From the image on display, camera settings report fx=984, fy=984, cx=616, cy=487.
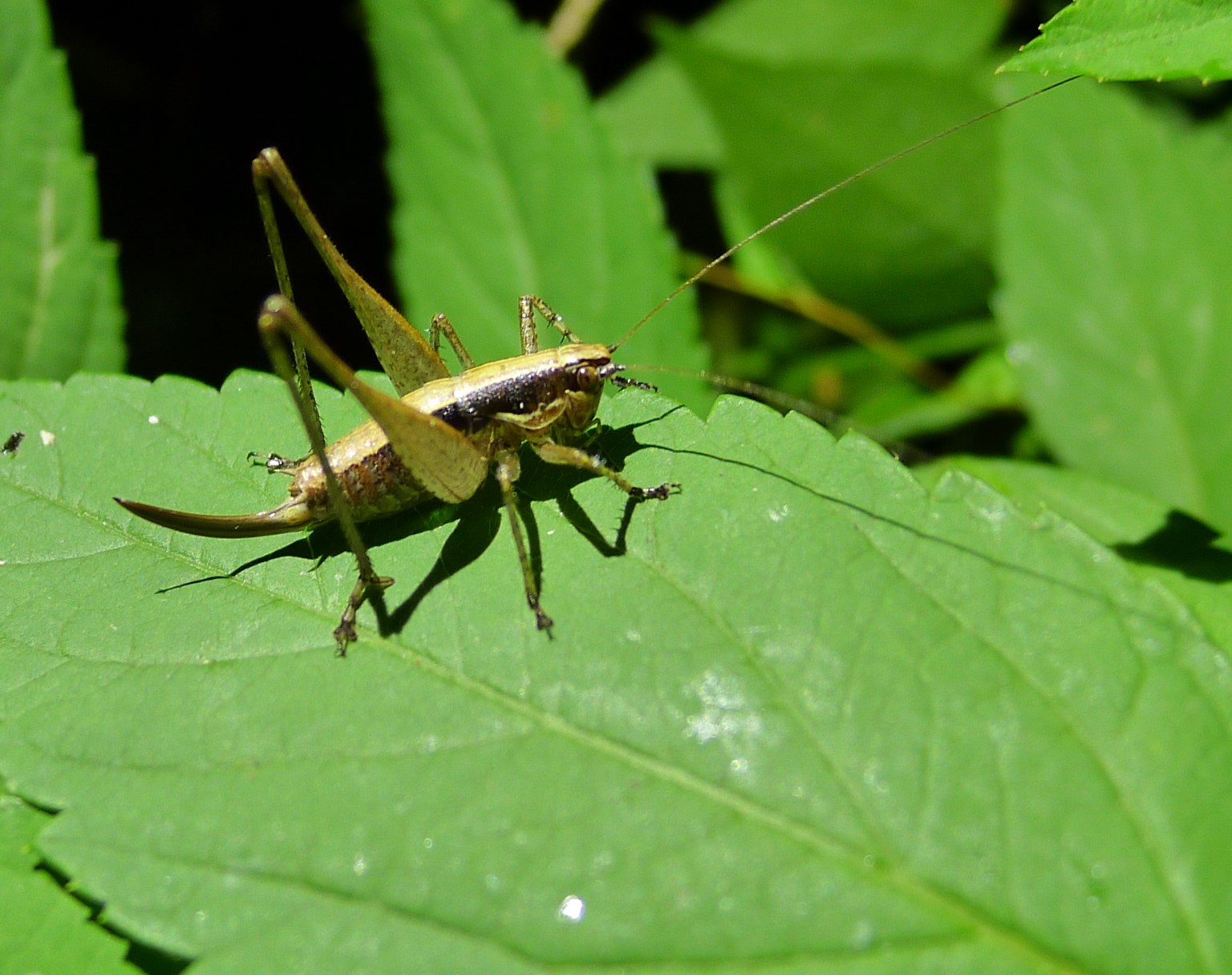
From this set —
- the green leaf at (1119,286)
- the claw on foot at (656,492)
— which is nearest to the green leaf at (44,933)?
the claw on foot at (656,492)

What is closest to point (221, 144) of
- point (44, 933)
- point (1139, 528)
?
point (44, 933)

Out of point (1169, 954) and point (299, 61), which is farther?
point (299, 61)

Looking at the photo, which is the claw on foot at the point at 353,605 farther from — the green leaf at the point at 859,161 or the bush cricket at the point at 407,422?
the green leaf at the point at 859,161

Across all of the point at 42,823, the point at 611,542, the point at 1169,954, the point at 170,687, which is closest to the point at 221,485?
the point at 170,687

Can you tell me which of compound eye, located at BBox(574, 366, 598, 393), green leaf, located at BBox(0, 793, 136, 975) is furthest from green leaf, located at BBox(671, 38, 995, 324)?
green leaf, located at BBox(0, 793, 136, 975)

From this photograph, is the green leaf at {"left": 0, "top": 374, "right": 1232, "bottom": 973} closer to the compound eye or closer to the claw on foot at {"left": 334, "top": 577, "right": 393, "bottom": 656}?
the claw on foot at {"left": 334, "top": 577, "right": 393, "bottom": 656}

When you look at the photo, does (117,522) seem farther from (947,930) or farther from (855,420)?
(855,420)

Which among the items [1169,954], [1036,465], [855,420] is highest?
[1169,954]
